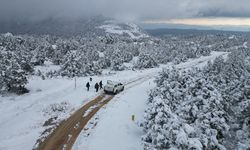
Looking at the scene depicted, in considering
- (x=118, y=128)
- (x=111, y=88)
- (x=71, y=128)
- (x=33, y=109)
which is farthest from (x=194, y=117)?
(x=111, y=88)

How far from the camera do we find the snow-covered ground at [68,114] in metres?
27.0

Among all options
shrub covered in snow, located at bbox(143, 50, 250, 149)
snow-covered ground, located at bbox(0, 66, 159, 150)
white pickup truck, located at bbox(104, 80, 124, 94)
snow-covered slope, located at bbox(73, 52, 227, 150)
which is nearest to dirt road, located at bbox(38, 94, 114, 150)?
snow-covered slope, located at bbox(73, 52, 227, 150)

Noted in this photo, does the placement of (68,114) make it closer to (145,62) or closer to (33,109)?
(33,109)

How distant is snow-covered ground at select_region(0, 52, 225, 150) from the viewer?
27016mm

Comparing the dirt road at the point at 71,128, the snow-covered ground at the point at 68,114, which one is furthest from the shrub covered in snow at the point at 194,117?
the dirt road at the point at 71,128

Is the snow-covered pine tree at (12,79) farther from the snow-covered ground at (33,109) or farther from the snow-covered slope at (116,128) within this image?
the snow-covered slope at (116,128)

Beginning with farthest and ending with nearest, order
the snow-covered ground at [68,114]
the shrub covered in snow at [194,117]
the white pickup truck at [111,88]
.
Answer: the white pickup truck at [111,88] → the snow-covered ground at [68,114] → the shrub covered in snow at [194,117]

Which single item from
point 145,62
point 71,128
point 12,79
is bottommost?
point 145,62

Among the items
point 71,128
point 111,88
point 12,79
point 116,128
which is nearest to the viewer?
point 71,128

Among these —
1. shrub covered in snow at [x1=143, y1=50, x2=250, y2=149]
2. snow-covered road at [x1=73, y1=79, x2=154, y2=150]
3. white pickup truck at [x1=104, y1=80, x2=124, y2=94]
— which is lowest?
snow-covered road at [x1=73, y1=79, x2=154, y2=150]

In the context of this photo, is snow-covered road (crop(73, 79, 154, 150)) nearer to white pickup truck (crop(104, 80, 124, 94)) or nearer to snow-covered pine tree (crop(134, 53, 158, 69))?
white pickup truck (crop(104, 80, 124, 94))

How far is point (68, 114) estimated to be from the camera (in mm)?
34906

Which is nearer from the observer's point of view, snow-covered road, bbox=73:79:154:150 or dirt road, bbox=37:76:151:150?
dirt road, bbox=37:76:151:150

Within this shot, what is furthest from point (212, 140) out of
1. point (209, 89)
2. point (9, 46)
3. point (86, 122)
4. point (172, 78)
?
point (9, 46)
